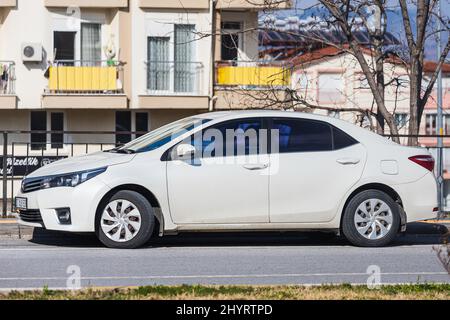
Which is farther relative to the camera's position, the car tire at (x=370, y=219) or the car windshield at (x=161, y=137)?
the car tire at (x=370, y=219)

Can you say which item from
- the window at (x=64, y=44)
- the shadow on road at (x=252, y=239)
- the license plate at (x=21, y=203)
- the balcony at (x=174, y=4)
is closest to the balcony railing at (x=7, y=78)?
the window at (x=64, y=44)

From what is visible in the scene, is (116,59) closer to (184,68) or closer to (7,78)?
(184,68)

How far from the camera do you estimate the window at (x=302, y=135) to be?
1213 cm

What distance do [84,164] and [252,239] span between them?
271cm

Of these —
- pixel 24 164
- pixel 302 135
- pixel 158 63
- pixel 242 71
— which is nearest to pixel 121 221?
pixel 302 135

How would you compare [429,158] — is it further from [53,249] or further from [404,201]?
[53,249]

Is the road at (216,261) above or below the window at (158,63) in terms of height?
below

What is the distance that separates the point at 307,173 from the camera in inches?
473

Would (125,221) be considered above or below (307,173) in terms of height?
below

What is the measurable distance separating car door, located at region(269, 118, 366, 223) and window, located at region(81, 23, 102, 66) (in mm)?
18086

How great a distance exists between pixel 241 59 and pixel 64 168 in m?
19.2

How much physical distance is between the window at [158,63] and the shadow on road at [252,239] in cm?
1659

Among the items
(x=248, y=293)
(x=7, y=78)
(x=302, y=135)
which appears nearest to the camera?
(x=248, y=293)

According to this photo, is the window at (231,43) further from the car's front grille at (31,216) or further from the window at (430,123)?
the window at (430,123)
